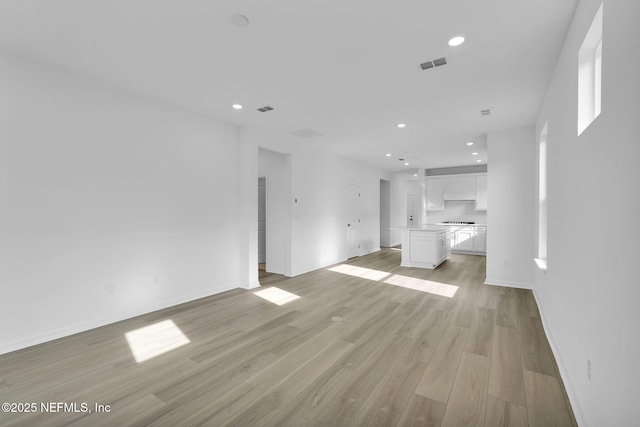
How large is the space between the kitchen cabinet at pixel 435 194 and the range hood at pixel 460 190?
145mm

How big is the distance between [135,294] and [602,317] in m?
4.29

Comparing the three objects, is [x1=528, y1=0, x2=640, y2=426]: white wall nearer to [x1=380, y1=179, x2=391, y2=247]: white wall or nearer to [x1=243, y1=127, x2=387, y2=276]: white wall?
[x1=243, y1=127, x2=387, y2=276]: white wall

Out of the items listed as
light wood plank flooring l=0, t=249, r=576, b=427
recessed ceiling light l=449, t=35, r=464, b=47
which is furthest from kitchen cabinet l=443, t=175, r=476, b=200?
recessed ceiling light l=449, t=35, r=464, b=47

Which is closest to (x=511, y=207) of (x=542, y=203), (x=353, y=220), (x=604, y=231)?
(x=542, y=203)

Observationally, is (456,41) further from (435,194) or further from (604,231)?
(435,194)

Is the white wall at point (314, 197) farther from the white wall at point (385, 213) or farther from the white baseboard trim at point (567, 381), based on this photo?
the white baseboard trim at point (567, 381)

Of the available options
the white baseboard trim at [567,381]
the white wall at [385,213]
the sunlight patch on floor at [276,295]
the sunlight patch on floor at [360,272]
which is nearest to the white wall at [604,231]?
the white baseboard trim at [567,381]

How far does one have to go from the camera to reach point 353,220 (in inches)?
320

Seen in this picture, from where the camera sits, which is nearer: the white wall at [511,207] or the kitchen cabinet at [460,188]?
the white wall at [511,207]

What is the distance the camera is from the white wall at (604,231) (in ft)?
3.61

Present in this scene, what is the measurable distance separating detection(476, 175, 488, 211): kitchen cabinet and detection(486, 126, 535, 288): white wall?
13.5 ft

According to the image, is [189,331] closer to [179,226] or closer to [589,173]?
[179,226]

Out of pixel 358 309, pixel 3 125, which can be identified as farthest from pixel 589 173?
pixel 3 125

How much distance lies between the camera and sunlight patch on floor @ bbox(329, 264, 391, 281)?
231 inches
